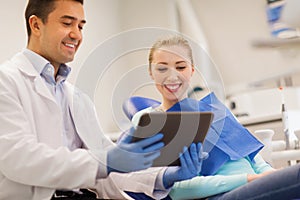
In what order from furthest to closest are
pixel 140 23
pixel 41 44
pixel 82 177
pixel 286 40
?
1. pixel 140 23
2. pixel 41 44
3. pixel 82 177
4. pixel 286 40

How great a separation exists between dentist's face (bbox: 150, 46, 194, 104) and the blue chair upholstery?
76 millimetres

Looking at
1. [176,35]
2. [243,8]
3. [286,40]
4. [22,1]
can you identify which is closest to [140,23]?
[243,8]

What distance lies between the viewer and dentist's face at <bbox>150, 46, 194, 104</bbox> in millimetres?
1471

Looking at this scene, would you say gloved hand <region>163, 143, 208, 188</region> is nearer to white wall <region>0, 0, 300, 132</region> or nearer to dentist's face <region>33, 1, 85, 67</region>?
dentist's face <region>33, 1, 85, 67</region>

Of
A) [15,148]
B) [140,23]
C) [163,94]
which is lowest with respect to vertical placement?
[15,148]

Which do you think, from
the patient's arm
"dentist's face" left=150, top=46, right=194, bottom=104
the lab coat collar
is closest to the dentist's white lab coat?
the lab coat collar

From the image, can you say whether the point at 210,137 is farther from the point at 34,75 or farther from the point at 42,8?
the point at 42,8

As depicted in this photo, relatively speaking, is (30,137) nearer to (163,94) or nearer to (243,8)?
(163,94)

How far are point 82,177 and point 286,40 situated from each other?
64 centimetres

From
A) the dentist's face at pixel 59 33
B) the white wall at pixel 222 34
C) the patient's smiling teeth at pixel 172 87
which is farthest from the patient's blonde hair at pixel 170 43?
the white wall at pixel 222 34

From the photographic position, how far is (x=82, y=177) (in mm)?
1128

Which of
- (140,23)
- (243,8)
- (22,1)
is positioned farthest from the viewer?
(140,23)

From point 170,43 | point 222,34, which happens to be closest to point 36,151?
point 170,43

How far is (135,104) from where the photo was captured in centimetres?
153
